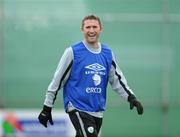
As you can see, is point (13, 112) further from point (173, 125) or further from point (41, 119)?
point (41, 119)

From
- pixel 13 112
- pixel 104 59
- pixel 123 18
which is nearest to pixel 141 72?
pixel 123 18

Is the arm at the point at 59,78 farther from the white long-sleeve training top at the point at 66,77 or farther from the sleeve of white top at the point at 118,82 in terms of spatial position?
the sleeve of white top at the point at 118,82

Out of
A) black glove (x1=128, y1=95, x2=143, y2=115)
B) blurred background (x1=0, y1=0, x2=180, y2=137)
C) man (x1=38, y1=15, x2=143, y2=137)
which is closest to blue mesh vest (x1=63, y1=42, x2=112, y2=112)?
man (x1=38, y1=15, x2=143, y2=137)

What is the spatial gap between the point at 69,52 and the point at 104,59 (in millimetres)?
415

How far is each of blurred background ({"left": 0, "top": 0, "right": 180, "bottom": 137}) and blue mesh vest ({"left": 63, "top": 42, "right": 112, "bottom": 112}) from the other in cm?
601

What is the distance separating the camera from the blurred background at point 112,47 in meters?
Result: 14.4

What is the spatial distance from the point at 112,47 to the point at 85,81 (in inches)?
248

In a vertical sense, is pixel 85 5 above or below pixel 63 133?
above

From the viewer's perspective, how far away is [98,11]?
14422mm

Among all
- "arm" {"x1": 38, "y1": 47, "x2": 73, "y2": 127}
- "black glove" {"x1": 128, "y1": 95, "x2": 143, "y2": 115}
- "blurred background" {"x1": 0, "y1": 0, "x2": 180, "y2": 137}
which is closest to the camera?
"arm" {"x1": 38, "y1": 47, "x2": 73, "y2": 127}

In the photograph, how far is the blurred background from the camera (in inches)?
567

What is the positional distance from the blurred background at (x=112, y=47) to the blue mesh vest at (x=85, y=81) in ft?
19.7

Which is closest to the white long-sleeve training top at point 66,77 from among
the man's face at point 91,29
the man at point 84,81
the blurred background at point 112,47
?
the man at point 84,81

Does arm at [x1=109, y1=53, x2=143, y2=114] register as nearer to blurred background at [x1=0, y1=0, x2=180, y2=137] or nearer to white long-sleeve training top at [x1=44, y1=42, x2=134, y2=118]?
white long-sleeve training top at [x1=44, y1=42, x2=134, y2=118]
